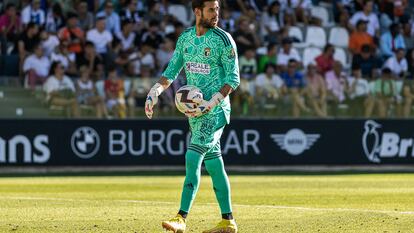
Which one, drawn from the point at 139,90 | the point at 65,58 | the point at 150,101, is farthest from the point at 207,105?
the point at 65,58

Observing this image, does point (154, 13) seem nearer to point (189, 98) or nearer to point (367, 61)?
point (367, 61)

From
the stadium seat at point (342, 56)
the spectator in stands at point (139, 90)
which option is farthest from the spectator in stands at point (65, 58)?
the stadium seat at point (342, 56)

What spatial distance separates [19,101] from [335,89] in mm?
6404

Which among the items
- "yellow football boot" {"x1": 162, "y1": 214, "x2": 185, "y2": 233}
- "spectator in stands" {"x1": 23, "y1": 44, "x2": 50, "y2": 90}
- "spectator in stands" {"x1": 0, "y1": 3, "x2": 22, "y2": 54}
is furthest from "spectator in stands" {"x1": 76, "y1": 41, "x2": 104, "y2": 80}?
"yellow football boot" {"x1": 162, "y1": 214, "x2": 185, "y2": 233}

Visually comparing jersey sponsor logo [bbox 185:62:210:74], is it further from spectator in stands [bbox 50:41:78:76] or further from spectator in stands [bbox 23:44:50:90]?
spectator in stands [bbox 50:41:78:76]

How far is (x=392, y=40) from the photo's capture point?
85.9 ft

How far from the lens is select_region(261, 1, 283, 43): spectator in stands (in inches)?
1016

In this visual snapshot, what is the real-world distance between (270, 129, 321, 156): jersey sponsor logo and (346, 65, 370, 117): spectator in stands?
1.18 m

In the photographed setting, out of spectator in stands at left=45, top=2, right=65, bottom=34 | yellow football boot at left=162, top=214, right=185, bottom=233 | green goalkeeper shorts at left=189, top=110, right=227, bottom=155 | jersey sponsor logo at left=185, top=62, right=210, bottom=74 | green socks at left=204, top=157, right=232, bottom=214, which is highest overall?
spectator in stands at left=45, top=2, right=65, bottom=34

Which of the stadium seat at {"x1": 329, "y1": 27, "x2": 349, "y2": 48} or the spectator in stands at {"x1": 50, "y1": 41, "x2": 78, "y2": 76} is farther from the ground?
the stadium seat at {"x1": 329, "y1": 27, "x2": 349, "y2": 48}

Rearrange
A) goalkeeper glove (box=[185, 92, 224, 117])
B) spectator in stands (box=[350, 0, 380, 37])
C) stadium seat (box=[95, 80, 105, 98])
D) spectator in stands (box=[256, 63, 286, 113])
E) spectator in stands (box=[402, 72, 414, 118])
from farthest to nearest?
spectator in stands (box=[350, 0, 380, 37])
spectator in stands (box=[402, 72, 414, 118])
spectator in stands (box=[256, 63, 286, 113])
stadium seat (box=[95, 80, 105, 98])
goalkeeper glove (box=[185, 92, 224, 117])

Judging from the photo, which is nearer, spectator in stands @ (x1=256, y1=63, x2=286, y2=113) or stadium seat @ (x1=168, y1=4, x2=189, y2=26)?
spectator in stands @ (x1=256, y1=63, x2=286, y2=113)

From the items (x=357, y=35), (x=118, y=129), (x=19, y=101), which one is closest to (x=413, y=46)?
(x=357, y=35)

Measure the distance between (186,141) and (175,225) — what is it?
42.6 feet
